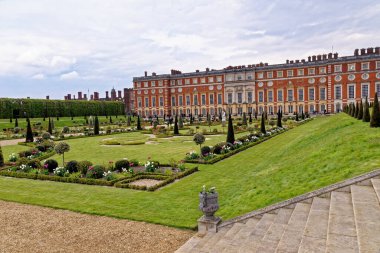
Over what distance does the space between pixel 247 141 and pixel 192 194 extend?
12.0 m

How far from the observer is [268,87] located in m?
66.3

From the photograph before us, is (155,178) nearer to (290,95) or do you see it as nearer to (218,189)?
(218,189)

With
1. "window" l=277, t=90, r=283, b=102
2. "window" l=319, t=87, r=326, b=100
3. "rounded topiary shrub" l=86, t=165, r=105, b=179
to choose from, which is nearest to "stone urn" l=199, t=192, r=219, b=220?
"rounded topiary shrub" l=86, t=165, r=105, b=179

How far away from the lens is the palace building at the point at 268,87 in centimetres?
5700

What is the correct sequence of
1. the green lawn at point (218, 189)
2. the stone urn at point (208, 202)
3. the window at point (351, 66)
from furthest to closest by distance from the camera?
the window at point (351, 66), the green lawn at point (218, 189), the stone urn at point (208, 202)

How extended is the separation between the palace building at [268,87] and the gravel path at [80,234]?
2130 inches

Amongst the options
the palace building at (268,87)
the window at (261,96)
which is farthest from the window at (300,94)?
the window at (261,96)

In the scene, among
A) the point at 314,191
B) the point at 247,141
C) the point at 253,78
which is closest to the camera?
the point at 314,191

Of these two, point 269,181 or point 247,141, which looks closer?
point 269,181

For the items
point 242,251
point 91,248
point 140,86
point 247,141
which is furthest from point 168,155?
point 140,86

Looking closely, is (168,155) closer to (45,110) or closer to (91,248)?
(91,248)

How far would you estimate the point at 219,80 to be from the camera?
7144 centimetres

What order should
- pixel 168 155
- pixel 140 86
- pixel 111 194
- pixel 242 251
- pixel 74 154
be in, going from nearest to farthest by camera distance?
1. pixel 242 251
2. pixel 111 194
3. pixel 168 155
4. pixel 74 154
5. pixel 140 86

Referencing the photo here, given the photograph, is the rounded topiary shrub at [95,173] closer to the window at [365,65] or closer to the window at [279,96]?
→ the window at [365,65]
